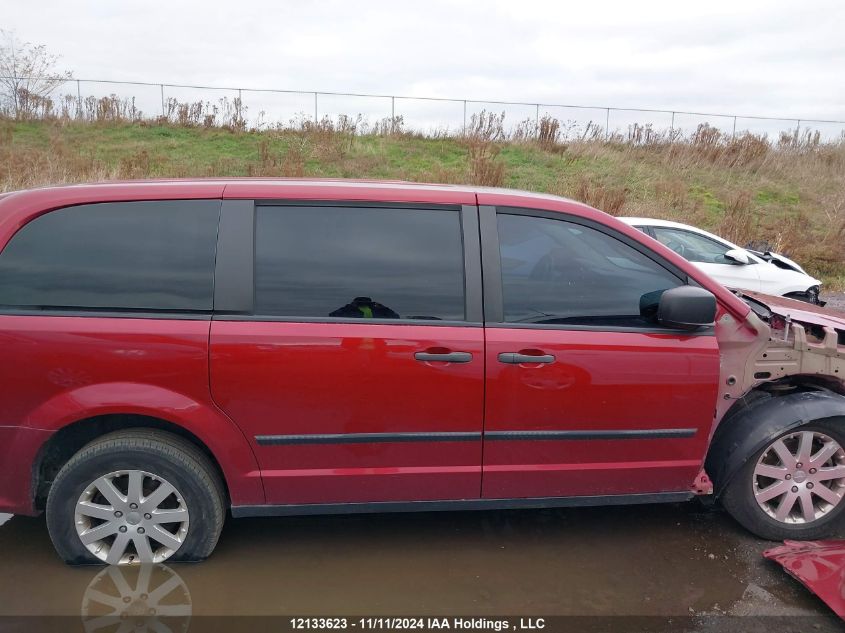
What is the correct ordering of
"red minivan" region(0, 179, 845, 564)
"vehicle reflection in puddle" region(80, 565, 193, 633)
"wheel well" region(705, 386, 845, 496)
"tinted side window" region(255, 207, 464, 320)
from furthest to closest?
"wheel well" region(705, 386, 845, 496)
"tinted side window" region(255, 207, 464, 320)
"red minivan" region(0, 179, 845, 564)
"vehicle reflection in puddle" region(80, 565, 193, 633)

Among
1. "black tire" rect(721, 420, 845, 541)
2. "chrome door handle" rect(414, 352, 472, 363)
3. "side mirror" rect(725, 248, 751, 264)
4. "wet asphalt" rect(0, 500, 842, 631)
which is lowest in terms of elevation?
"wet asphalt" rect(0, 500, 842, 631)

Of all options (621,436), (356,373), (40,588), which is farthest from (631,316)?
(40,588)

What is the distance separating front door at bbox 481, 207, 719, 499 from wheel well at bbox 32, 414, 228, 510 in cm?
145

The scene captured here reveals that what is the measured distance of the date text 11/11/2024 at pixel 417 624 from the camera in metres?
2.58

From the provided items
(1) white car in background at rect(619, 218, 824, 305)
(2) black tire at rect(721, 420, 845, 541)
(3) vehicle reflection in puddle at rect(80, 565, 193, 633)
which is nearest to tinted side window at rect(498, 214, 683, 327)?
(2) black tire at rect(721, 420, 845, 541)

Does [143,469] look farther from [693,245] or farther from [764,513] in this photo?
[693,245]

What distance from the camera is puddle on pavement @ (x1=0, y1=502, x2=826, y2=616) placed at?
106 inches

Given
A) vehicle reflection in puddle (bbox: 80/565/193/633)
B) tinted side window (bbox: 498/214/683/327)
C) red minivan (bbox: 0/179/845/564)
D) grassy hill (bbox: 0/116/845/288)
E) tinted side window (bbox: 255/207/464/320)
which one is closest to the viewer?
vehicle reflection in puddle (bbox: 80/565/193/633)

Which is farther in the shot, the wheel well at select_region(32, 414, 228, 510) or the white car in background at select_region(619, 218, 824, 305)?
the white car in background at select_region(619, 218, 824, 305)

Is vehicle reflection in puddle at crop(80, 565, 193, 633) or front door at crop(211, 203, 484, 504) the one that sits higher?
front door at crop(211, 203, 484, 504)

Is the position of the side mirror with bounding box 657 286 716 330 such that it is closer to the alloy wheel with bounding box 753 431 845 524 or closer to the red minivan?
the red minivan

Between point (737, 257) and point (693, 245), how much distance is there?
1.93 ft

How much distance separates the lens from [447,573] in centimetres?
294

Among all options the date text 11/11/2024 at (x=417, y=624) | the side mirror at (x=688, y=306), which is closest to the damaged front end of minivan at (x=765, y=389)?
the side mirror at (x=688, y=306)
